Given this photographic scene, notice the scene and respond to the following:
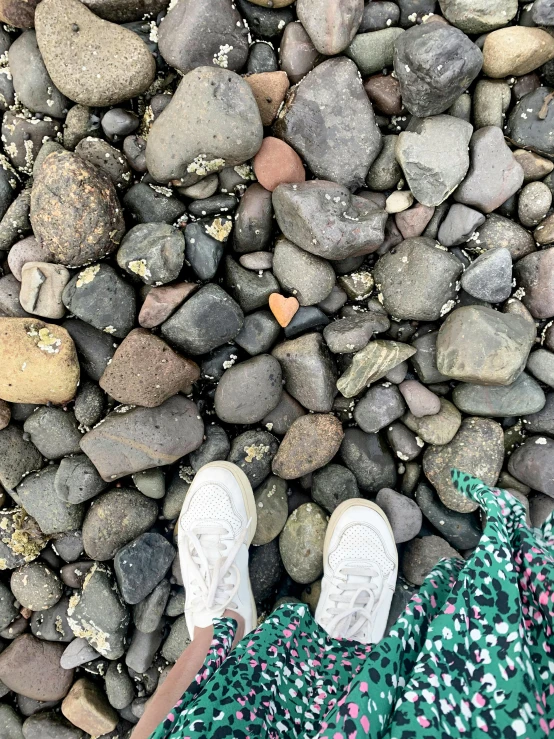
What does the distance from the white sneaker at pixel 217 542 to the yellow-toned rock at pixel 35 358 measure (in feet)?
3.05

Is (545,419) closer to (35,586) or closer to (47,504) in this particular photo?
(47,504)

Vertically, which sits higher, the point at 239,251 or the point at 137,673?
the point at 239,251

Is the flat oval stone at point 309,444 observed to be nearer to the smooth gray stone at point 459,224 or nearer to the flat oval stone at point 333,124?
the smooth gray stone at point 459,224

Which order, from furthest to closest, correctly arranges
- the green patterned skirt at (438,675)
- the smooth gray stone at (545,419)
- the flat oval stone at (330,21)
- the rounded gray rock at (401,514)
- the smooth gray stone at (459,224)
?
the rounded gray rock at (401,514)
the smooth gray stone at (545,419)
the smooth gray stone at (459,224)
the flat oval stone at (330,21)
the green patterned skirt at (438,675)

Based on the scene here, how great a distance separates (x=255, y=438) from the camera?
2.78m

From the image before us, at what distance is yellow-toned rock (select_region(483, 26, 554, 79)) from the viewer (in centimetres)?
237

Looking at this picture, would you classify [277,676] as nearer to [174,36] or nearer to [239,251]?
[239,251]

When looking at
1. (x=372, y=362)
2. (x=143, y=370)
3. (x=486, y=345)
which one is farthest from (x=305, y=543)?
(x=486, y=345)

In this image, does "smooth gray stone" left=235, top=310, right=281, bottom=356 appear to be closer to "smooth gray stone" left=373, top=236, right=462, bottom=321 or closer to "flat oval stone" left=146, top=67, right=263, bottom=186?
"smooth gray stone" left=373, top=236, right=462, bottom=321

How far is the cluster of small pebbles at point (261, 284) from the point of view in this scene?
2416 mm

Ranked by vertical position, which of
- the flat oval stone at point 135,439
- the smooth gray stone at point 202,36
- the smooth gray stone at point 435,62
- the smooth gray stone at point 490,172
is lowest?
the flat oval stone at point 135,439

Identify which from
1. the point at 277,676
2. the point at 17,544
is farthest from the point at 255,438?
the point at 17,544

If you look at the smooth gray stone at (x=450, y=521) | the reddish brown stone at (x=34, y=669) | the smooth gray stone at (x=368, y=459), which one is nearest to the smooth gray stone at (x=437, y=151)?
the smooth gray stone at (x=368, y=459)

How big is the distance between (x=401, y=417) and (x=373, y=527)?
64 centimetres
